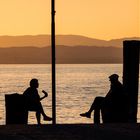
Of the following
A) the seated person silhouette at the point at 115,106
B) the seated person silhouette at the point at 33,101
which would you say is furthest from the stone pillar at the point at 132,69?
the seated person silhouette at the point at 33,101

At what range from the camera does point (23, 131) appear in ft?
38.9

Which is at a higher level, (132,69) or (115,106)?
(132,69)

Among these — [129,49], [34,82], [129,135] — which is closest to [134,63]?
[129,49]

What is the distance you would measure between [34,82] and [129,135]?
448 centimetres

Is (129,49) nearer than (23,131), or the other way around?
(23,131)

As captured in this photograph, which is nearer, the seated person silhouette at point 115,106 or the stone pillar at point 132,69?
the seated person silhouette at point 115,106

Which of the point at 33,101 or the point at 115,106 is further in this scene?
the point at 33,101

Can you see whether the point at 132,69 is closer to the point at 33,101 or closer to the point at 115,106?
the point at 115,106

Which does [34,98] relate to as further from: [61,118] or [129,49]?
[61,118]

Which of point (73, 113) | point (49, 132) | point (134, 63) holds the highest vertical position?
point (134, 63)

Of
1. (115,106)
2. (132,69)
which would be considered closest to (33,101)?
(115,106)

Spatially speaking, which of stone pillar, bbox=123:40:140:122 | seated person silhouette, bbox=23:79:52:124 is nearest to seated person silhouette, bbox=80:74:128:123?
stone pillar, bbox=123:40:140:122

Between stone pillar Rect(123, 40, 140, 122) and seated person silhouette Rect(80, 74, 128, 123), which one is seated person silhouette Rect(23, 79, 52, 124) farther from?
stone pillar Rect(123, 40, 140, 122)

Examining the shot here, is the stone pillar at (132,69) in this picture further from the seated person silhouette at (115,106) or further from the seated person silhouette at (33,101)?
the seated person silhouette at (33,101)
